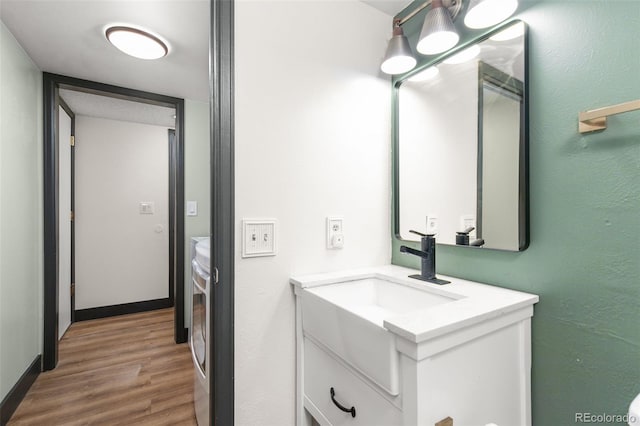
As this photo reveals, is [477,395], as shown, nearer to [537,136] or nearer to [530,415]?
[530,415]

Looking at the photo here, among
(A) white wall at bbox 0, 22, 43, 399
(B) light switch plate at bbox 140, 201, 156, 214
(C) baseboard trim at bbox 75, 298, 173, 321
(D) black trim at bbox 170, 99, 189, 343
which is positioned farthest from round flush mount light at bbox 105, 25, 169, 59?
(C) baseboard trim at bbox 75, 298, 173, 321

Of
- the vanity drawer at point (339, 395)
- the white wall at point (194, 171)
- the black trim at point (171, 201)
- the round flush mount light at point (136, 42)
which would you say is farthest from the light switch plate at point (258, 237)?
the black trim at point (171, 201)

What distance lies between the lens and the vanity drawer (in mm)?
754

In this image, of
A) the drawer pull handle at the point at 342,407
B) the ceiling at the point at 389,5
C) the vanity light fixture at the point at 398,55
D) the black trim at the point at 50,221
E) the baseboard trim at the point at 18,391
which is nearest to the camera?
the drawer pull handle at the point at 342,407

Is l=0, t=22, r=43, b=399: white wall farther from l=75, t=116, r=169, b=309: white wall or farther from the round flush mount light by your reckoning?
l=75, t=116, r=169, b=309: white wall

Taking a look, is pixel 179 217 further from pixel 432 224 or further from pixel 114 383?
pixel 432 224

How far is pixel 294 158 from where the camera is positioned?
3.83ft

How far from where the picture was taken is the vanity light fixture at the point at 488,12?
0.97 metres

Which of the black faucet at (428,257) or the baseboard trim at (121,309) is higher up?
the black faucet at (428,257)

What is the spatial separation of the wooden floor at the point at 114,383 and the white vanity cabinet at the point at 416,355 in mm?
1155

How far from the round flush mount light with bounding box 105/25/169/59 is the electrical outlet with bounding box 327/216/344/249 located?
4.91 ft

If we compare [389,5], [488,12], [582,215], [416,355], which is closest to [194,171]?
[389,5]

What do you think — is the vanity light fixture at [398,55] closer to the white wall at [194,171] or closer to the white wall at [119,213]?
the white wall at [194,171]

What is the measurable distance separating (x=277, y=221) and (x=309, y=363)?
544 millimetres
